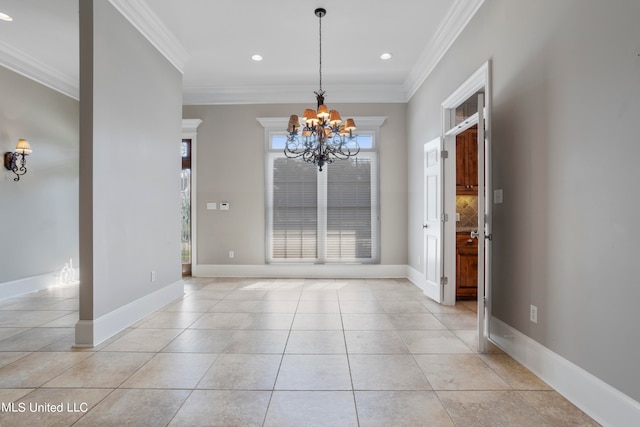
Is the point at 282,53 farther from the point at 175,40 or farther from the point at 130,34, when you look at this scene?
the point at 130,34

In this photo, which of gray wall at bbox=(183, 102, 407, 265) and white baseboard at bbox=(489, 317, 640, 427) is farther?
gray wall at bbox=(183, 102, 407, 265)

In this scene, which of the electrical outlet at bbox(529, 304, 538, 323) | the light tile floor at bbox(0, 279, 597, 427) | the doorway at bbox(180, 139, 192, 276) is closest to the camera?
the light tile floor at bbox(0, 279, 597, 427)

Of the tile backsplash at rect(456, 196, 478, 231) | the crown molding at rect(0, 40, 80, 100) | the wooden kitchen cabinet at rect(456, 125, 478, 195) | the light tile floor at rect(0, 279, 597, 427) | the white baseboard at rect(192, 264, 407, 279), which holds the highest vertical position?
the crown molding at rect(0, 40, 80, 100)

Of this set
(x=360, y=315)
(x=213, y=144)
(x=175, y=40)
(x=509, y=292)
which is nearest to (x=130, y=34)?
(x=175, y=40)

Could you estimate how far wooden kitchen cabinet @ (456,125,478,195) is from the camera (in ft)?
15.1

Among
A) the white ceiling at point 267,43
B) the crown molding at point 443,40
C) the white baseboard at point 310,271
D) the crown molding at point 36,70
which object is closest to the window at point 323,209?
the white baseboard at point 310,271

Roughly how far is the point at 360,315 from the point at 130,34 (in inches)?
150

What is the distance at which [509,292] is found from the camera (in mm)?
2736

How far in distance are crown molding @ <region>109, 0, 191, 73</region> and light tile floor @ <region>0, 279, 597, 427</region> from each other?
312 cm

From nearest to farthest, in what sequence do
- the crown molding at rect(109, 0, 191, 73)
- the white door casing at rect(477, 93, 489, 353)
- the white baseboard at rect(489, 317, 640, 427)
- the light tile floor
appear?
the white baseboard at rect(489, 317, 640, 427), the light tile floor, the white door casing at rect(477, 93, 489, 353), the crown molding at rect(109, 0, 191, 73)

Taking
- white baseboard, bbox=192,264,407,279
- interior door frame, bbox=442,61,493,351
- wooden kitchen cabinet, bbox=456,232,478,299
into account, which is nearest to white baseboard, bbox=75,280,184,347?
white baseboard, bbox=192,264,407,279

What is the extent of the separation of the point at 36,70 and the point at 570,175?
6.52 metres

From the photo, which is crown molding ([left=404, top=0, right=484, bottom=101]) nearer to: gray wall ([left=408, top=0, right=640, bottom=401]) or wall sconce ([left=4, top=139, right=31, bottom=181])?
gray wall ([left=408, top=0, right=640, bottom=401])

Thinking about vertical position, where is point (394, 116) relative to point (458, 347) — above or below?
above
